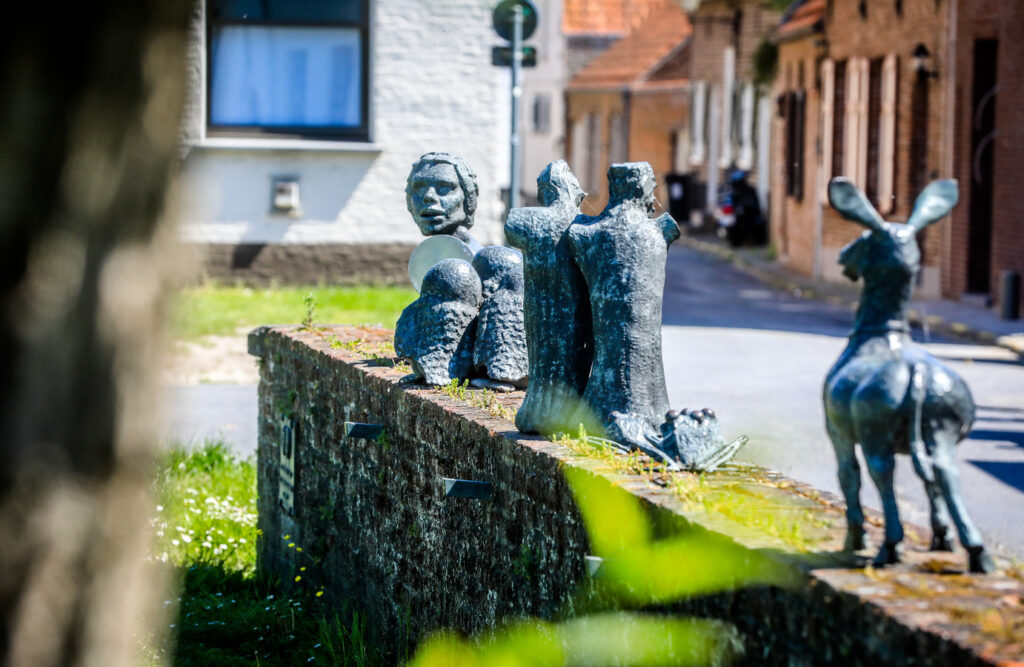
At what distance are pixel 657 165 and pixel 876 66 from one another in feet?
74.7

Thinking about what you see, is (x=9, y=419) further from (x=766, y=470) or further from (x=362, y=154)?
(x=362, y=154)

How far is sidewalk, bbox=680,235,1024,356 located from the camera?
17.9 metres

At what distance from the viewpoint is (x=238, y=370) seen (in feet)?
48.9

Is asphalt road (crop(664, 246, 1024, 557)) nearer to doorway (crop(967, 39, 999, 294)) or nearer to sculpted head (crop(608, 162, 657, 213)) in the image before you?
sculpted head (crop(608, 162, 657, 213))

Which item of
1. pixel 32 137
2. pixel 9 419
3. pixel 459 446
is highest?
pixel 32 137

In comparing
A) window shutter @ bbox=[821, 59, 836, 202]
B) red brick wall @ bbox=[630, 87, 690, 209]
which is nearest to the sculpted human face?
window shutter @ bbox=[821, 59, 836, 202]

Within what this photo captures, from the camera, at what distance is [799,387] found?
13594mm

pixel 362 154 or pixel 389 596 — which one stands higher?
pixel 362 154

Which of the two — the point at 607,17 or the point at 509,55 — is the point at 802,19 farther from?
the point at 607,17

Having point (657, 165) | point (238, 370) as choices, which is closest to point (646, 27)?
point (657, 165)

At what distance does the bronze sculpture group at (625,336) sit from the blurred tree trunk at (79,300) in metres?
1.63

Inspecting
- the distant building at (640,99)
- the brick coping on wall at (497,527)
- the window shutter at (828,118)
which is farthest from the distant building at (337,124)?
the distant building at (640,99)

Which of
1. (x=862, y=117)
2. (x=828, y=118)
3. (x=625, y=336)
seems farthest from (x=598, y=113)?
(x=625, y=336)

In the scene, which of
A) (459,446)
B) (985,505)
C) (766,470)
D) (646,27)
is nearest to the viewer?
(766,470)
